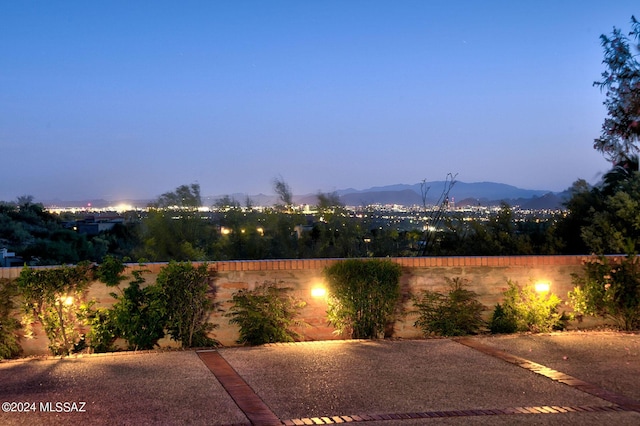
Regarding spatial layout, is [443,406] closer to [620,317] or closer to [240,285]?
[240,285]

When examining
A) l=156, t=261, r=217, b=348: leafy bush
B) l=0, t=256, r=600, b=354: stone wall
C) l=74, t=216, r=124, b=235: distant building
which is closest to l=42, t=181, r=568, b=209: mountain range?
l=0, t=256, r=600, b=354: stone wall

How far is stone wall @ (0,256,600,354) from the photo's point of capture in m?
10.2

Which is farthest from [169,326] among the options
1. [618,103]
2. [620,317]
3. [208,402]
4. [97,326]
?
[618,103]

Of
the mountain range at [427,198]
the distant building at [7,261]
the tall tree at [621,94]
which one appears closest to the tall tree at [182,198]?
the mountain range at [427,198]

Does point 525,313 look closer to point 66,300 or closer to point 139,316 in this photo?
point 139,316

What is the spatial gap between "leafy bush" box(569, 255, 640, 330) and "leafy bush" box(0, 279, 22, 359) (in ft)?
26.1

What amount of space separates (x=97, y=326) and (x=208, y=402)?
327 cm

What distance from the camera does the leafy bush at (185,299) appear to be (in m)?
9.73

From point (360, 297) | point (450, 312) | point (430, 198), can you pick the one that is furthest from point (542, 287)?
point (430, 198)

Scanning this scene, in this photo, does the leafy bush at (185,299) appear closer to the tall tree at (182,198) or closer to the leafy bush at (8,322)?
the leafy bush at (8,322)

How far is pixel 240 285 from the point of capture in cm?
1033

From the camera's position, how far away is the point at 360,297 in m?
10.4

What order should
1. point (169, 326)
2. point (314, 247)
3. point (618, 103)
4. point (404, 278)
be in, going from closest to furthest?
point (169, 326) < point (404, 278) < point (618, 103) < point (314, 247)

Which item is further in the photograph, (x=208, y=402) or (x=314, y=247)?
(x=314, y=247)
